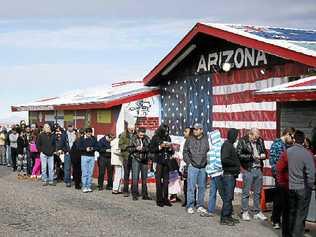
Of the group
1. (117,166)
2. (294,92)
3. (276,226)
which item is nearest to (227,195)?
(276,226)

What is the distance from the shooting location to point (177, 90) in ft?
59.4

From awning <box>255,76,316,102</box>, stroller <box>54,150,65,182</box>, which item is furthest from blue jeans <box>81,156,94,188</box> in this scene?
awning <box>255,76,316,102</box>

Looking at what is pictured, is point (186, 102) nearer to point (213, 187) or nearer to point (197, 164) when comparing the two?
point (197, 164)

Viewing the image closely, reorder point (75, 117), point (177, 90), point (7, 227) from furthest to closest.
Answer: point (75, 117) < point (177, 90) < point (7, 227)

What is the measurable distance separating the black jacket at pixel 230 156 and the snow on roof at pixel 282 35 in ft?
8.86

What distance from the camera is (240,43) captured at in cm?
1403

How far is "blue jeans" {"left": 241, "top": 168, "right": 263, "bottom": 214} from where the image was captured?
10.7m

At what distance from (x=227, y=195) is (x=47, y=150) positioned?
23.5ft

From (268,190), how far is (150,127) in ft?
26.4

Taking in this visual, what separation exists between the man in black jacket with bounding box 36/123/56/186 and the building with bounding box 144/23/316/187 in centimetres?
397

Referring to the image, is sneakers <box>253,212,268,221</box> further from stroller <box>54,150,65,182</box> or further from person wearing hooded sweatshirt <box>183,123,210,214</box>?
stroller <box>54,150,65,182</box>

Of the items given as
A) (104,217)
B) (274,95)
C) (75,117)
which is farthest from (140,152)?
(75,117)

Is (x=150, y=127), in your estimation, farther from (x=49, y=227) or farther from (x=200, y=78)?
(x=49, y=227)

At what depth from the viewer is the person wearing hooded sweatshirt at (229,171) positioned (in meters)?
10.1
